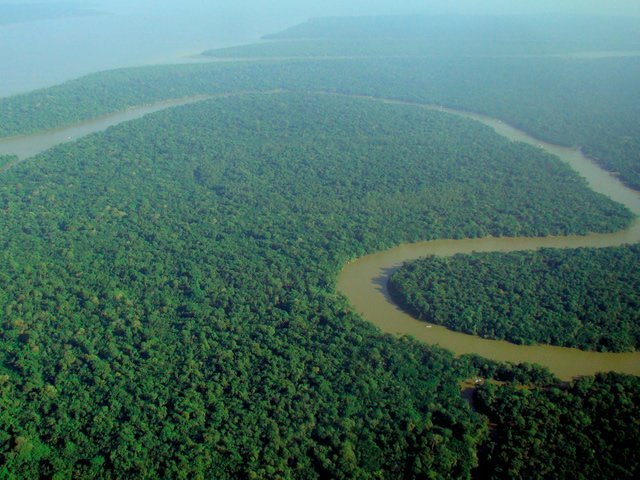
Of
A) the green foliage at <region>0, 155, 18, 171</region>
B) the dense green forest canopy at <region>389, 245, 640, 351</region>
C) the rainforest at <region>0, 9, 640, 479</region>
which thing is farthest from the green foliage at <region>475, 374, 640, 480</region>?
the green foliage at <region>0, 155, 18, 171</region>

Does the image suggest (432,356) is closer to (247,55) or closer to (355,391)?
(355,391)

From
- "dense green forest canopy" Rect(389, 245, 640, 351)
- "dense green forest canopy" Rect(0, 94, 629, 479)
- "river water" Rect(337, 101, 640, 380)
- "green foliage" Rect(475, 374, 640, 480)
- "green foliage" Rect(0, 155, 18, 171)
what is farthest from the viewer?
"green foliage" Rect(0, 155, 18, 171)

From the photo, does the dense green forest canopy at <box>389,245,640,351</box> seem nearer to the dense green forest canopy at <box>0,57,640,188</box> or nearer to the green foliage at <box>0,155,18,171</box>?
the dense green forest canopy at <box>0,57,640,188</box>

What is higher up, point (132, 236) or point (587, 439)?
point (132, 236)

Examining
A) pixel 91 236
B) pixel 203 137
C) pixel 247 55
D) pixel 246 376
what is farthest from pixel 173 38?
pixel 246 376

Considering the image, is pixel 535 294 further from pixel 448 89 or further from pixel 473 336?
pixel 448 89

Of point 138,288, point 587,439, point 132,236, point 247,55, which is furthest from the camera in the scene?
point 247,55

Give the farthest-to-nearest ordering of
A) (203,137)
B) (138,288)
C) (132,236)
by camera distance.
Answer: (203,137)
(132,236)
(138,288)
